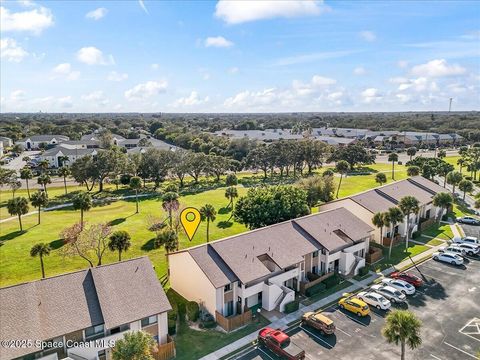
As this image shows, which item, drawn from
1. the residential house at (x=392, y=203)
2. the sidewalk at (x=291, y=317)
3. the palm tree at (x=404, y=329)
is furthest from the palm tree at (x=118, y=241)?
the residential house at (x=392, y=203)

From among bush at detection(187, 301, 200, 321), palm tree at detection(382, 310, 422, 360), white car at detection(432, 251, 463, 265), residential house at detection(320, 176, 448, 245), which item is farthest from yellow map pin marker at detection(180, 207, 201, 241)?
palm tree at detection(382, 310, 422, 360)

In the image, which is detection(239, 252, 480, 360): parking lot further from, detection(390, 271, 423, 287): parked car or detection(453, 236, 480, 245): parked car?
detection(453, 236, 480, 245): parked car

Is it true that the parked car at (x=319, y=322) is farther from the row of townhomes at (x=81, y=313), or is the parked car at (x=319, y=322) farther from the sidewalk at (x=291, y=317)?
the row of townhomes at (x=81, y=313)

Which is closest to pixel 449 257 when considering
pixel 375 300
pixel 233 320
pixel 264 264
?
pixel 375 300

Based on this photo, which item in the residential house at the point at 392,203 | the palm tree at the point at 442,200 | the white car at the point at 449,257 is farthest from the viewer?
the palm tree at the point at 442,200

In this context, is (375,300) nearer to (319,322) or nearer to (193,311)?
(319,322)

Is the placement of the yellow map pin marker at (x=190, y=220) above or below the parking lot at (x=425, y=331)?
above

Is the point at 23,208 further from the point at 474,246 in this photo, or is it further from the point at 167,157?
the point at 474,246
